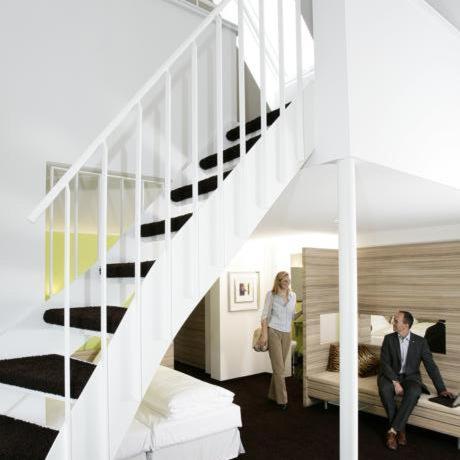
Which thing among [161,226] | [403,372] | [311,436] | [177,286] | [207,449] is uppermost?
[161,226]

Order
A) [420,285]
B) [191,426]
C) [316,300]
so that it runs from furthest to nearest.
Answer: [316,300] < [420,285] < [191,426]

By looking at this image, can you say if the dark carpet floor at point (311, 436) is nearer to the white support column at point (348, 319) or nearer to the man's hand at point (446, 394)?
the man's hand at point (446, 394)

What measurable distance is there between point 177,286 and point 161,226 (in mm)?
521

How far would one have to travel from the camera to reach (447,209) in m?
4.17

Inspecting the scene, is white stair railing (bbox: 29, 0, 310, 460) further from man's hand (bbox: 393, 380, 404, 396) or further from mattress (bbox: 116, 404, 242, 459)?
man's hand (bbox: 393, 380, 404, 396)

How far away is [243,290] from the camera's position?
6801 mm

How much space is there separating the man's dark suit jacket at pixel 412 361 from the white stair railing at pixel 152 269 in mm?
2912

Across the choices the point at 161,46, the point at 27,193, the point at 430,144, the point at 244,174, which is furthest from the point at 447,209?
the point at 27,193

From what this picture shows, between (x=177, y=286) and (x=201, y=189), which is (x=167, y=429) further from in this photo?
(x=201, y=189)

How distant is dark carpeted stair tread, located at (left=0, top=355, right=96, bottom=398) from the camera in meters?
1.95

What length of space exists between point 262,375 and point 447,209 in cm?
385

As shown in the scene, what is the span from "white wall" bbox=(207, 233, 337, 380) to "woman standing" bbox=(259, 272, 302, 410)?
4.10 ft

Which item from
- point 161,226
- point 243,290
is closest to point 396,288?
point 243,290

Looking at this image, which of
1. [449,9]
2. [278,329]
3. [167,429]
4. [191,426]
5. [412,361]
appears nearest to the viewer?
[449,9]
